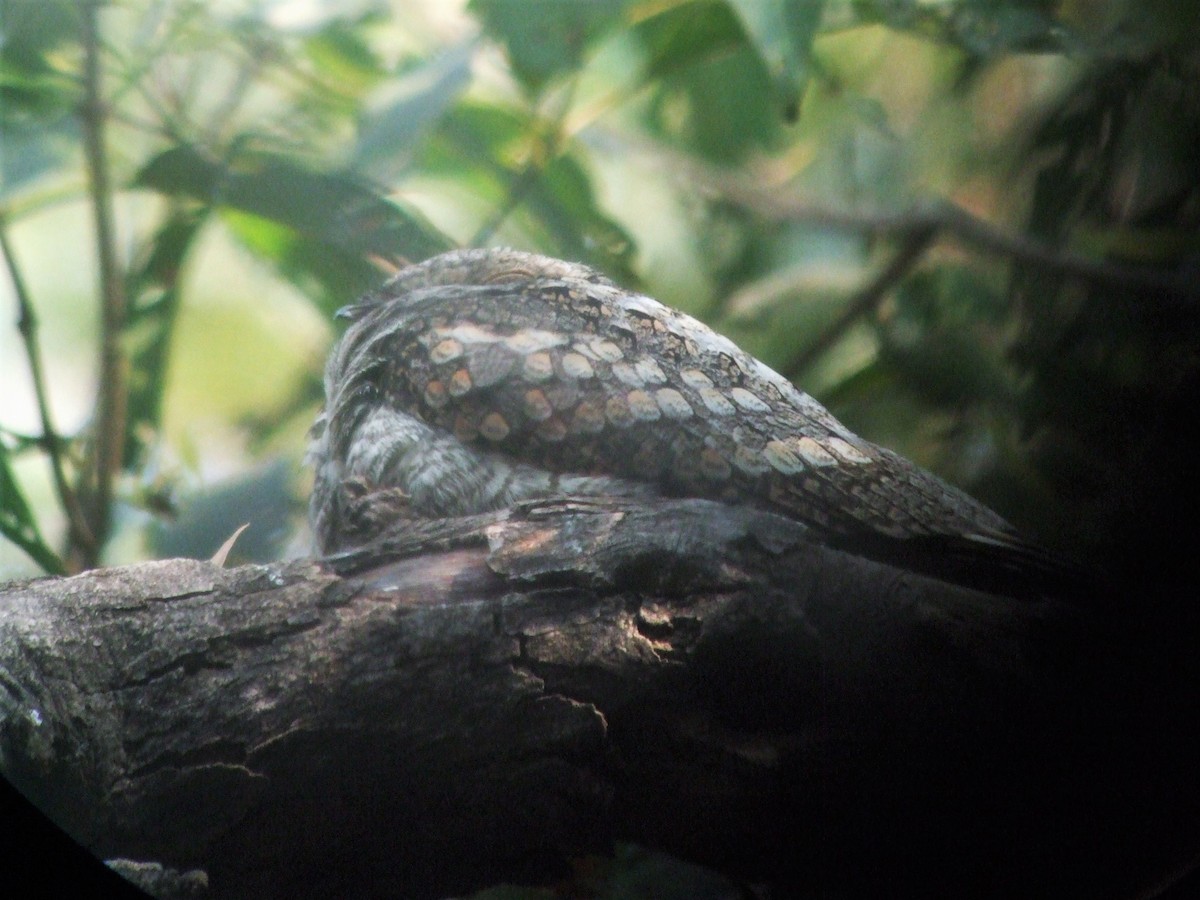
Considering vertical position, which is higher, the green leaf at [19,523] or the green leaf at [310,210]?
the green leaf at [310,210]

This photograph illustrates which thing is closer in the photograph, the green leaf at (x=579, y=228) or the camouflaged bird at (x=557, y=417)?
the camouflaged bird at (x=557, y=417)

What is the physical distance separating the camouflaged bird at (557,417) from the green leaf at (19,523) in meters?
0.37

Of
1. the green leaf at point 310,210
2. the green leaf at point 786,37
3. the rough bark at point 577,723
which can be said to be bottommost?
the rough bark at point 577,723

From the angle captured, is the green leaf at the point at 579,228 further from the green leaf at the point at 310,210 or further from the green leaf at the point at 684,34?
the green leaf at the point at 684,34

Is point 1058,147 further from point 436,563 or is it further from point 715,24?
point 436,563

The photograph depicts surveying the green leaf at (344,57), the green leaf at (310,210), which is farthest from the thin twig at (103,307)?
the green leaf at (344,57)

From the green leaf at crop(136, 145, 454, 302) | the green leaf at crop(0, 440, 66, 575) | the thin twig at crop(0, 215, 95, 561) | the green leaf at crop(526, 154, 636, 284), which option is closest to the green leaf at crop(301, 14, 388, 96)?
the green leaf at crop(136, 145, 454, 302)

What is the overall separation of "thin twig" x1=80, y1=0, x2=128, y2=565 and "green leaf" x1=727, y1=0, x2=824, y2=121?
1104 mm

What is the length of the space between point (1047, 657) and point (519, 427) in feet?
2.55

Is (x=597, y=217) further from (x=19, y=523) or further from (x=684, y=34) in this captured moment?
(x=19, y=523)

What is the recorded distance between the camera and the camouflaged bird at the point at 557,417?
3.87 feet

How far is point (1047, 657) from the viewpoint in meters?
0.97

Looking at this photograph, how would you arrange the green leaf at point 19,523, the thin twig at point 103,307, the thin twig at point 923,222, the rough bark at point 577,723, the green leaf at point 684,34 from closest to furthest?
the rough bark at point 577,723
the thin twig at point 923,222
the green leaf at point 19,523
the thin twig at point 103,307
the green leaf at point 684,34

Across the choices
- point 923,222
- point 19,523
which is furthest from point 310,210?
point 923,222
